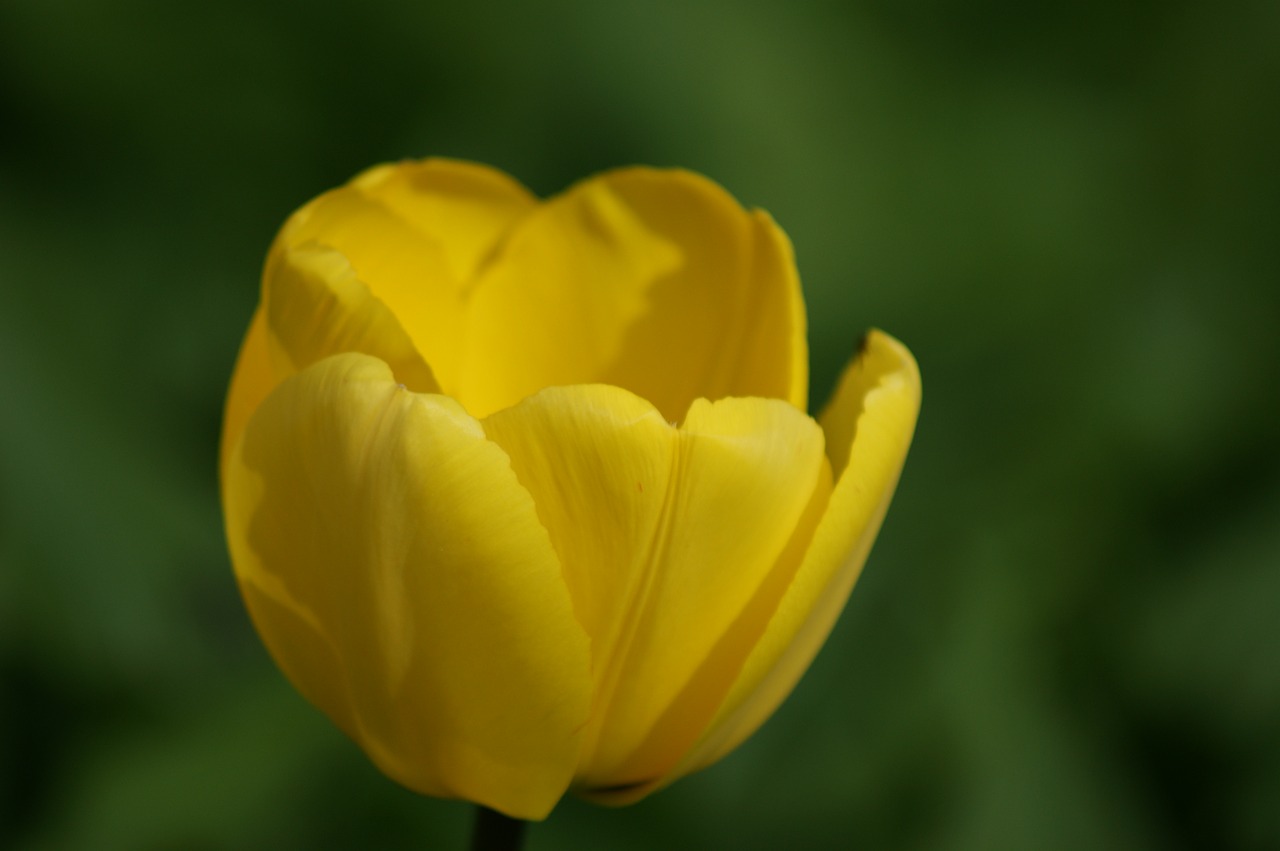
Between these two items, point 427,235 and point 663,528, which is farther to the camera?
point 427,235

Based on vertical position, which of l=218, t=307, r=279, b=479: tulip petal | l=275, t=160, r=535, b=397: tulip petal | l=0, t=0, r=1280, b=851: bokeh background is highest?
l=275, t=160, r=535, b=397: tulip petal

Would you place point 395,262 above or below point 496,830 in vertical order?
above

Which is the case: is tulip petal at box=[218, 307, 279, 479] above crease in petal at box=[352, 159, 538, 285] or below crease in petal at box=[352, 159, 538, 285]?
below

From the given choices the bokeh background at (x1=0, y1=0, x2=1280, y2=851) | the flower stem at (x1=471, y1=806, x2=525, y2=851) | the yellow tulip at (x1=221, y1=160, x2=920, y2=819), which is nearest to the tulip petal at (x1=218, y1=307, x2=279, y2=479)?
the yellow tulip at (x1=221, y1=160, x2=920, y2=819)

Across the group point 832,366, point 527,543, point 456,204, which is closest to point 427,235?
point 456,204

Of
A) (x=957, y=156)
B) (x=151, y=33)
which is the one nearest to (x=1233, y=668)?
(x=957, y=156)

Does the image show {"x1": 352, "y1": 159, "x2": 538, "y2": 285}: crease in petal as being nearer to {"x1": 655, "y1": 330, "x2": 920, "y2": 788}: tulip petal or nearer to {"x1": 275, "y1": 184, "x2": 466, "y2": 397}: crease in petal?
{"x1": 275, "y1": 184, "x2": 466, "y2": 397}: crease in petal

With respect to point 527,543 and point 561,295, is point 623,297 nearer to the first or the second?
point 561,295
